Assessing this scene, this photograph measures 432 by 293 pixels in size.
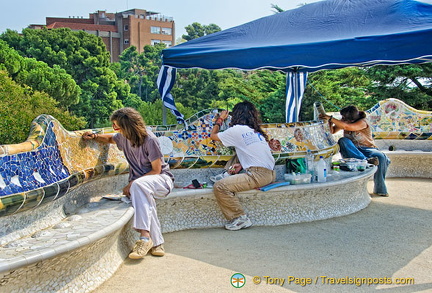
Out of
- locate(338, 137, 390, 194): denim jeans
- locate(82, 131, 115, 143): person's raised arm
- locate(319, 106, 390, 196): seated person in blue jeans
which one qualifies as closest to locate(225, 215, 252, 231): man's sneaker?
locate(82, 131, 115, 143): person's raised arm

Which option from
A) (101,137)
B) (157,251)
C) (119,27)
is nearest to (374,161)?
(157,251)

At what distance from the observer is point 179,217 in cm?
458

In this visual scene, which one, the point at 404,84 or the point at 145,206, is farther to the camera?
the point at 404,84

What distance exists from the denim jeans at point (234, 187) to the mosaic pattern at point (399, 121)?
4308 mm

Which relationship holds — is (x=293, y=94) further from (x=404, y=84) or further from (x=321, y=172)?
(x=404, y=84)

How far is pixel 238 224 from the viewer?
4.53 m

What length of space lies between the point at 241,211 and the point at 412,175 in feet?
13.9

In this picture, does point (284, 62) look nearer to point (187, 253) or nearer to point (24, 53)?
point (187, 253)

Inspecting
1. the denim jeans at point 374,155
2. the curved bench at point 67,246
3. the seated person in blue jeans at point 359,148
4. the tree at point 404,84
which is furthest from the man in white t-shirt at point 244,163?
the tree at point 404,84

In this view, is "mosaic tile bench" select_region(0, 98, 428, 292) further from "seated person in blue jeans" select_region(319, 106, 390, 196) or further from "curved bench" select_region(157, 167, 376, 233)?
"seated person in blue jeans" select_region(319, 106, 390, 196)

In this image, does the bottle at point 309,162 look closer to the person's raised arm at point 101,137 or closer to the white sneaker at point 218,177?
the white sneaker at point 218,177

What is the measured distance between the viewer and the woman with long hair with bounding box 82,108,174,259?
3.72m

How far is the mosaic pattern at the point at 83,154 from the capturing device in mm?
3150

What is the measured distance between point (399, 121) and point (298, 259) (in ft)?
17.3
